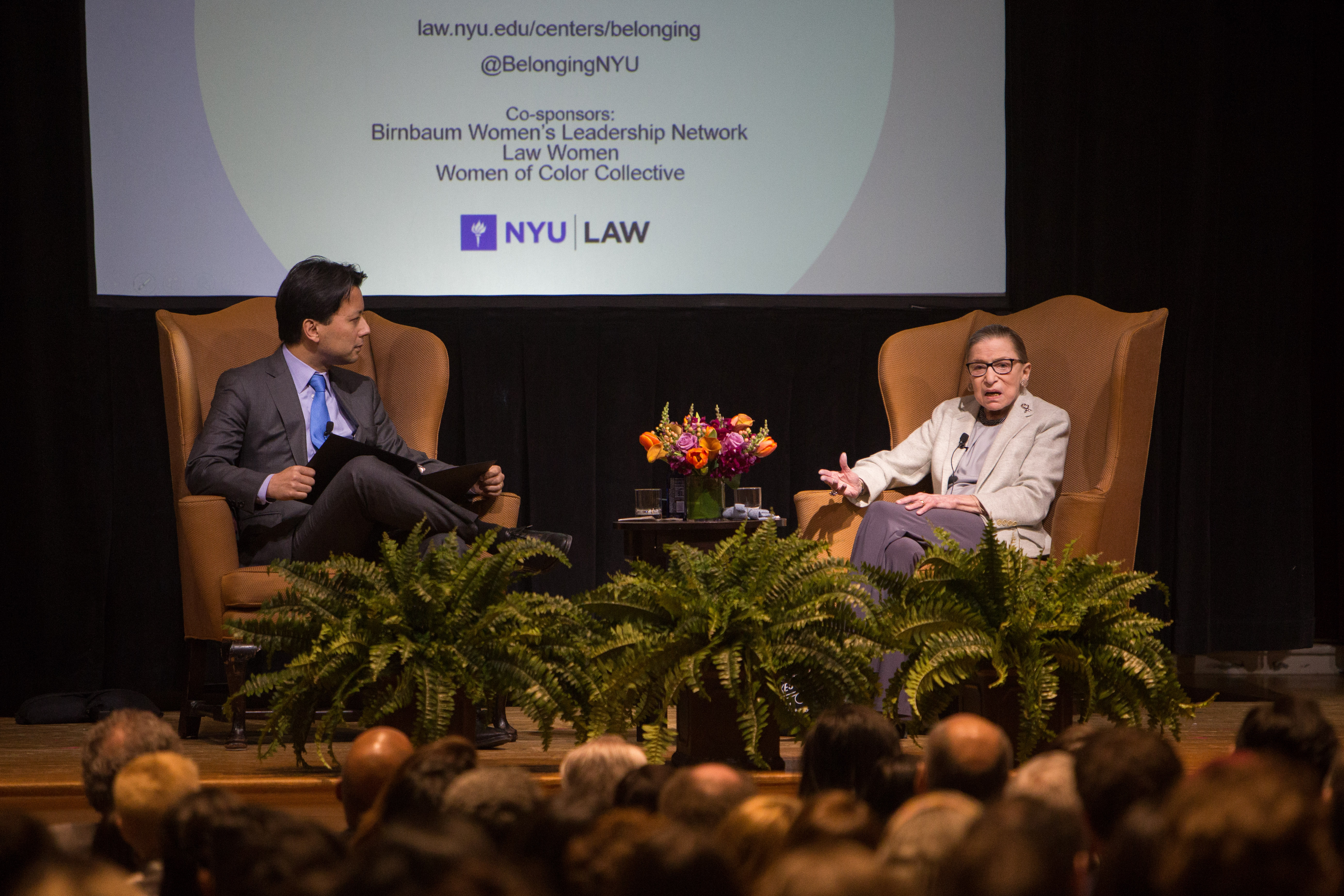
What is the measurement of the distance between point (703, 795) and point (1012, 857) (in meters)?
0.39

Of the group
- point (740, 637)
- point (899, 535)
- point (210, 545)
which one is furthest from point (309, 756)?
point (899, 535)

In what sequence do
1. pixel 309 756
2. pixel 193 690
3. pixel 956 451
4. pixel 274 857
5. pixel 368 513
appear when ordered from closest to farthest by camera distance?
pixel 274 857
pixel 309 756
pixel 368 513
pixel 193 690
pixel 956 451

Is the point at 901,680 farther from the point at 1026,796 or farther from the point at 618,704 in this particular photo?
the point at 1026,796

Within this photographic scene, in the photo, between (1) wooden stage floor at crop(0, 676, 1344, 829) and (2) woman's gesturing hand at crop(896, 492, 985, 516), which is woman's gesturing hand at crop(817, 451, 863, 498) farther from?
(1) wooden stage floor at crop(0, 676, 1344, 829)

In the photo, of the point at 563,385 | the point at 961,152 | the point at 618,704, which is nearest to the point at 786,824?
the point at 618,704

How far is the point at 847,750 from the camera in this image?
4.29 ft

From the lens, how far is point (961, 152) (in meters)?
4.22

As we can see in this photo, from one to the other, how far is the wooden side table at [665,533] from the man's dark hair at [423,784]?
2369 millimetres

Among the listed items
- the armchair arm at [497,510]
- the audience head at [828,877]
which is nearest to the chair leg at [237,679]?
the armchair arm at [497,510]

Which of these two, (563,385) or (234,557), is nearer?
(234,557)

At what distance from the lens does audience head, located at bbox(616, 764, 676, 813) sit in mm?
1143

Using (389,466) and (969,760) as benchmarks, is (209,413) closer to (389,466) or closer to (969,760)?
(389,466)

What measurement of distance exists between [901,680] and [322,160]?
295 centimetres

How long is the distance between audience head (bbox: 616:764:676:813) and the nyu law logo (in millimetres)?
3168
